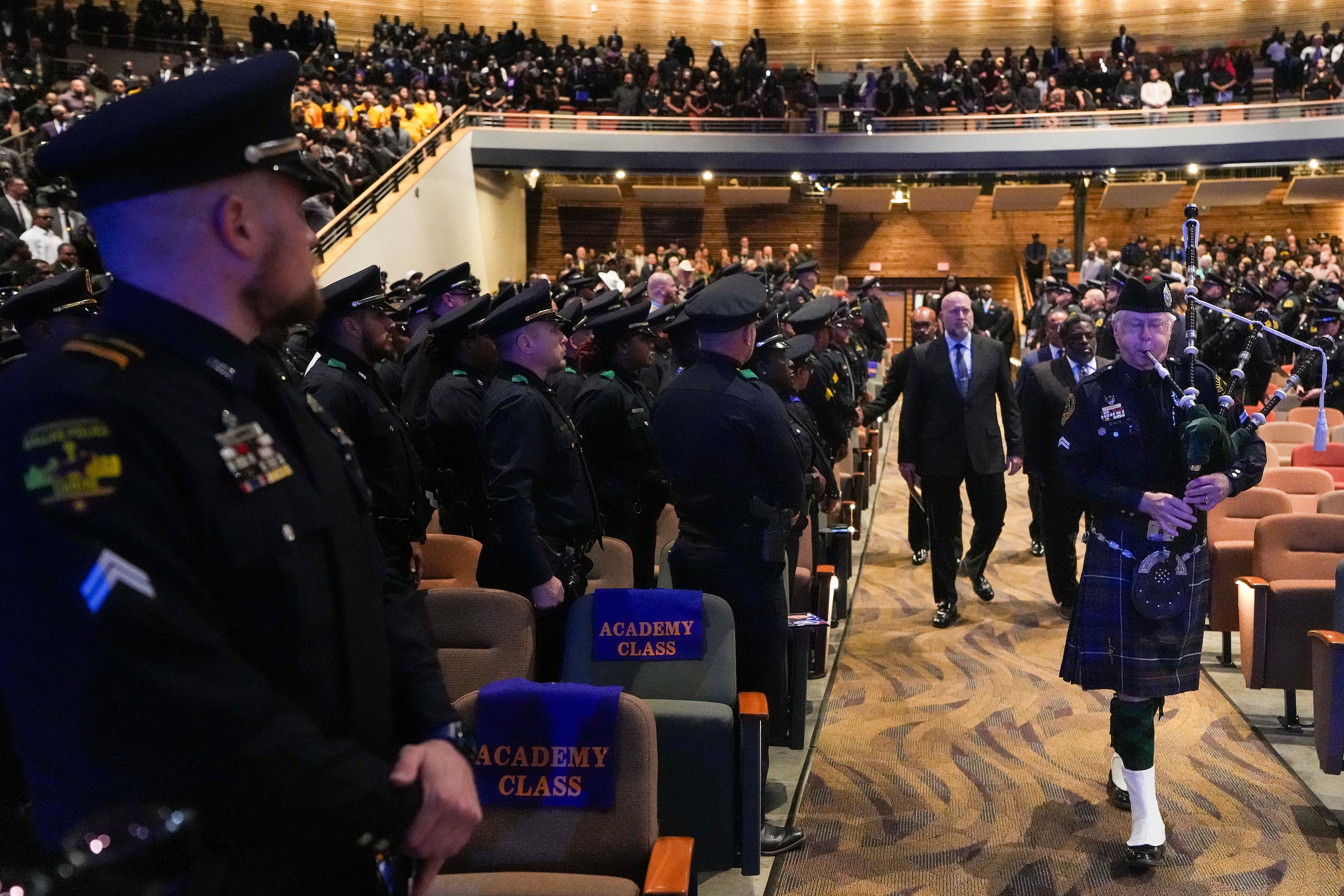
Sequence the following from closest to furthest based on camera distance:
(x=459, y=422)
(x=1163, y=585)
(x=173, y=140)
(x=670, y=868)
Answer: (x=173, y=140), (x=670, y=868), (x=1163, y=585), (x=459, y=422)

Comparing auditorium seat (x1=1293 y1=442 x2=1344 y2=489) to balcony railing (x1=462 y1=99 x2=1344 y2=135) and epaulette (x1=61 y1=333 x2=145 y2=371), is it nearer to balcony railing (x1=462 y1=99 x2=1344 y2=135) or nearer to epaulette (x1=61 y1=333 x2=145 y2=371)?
epaulette (x1=61 y1=333 x2=145 y2=371)

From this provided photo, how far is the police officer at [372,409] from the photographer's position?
139 inches

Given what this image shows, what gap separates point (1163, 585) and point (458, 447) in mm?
2710

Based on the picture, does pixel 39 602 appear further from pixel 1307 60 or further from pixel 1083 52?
pixel 1083 52

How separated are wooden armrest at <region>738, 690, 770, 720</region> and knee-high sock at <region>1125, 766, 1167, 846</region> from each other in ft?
4.03

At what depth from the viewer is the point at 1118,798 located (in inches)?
149

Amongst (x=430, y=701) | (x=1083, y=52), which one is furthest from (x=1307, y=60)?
(x=430, y=701)

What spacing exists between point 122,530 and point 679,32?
85.9 ft

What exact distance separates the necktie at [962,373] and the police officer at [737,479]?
263 centimetres

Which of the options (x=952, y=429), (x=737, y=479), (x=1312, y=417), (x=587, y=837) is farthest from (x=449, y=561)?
(x=1312, y=417)

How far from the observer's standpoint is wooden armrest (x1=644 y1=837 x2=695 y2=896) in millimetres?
2166

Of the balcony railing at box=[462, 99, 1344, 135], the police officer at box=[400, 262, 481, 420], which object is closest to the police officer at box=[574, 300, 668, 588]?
the police officer at box=[400, 262, 481, 420]

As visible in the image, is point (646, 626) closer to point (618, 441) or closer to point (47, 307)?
point (618, 441)

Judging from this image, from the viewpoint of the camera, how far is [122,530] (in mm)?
1088
